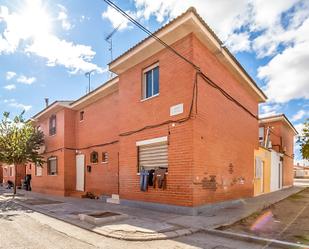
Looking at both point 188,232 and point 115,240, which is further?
point 188,232

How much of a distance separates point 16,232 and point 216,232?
204 inches

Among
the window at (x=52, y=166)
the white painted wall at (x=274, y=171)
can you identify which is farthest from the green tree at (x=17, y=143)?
the white painted wall at (x=274, y=171)

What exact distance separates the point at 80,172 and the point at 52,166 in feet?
12.3

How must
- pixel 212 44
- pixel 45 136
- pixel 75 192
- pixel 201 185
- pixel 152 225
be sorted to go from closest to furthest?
1. pixel 152 225
2. pixel 201 185
3. pixel 212 44
4. pixel 75 192
5. pixel 45 136

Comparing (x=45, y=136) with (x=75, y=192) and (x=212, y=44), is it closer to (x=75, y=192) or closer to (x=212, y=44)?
(x=75, y=192)

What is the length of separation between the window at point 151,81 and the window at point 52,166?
36.4 ft

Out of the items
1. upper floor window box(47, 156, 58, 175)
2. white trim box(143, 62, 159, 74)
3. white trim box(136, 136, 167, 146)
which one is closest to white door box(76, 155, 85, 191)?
upper floor window box(47, 156, 58, 175)

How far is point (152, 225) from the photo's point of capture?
724 centimetres

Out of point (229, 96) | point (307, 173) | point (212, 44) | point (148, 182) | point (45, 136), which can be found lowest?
A: point (307, 173)

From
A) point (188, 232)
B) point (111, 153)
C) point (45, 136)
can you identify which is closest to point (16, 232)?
point (188, 232)

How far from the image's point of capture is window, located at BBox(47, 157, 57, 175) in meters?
19.2

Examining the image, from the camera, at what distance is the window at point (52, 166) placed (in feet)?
63.0

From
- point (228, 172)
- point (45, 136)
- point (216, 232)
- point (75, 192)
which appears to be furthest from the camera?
point (45, 136)

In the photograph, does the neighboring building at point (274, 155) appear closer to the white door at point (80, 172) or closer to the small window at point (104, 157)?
the small window at point (104, 157)
